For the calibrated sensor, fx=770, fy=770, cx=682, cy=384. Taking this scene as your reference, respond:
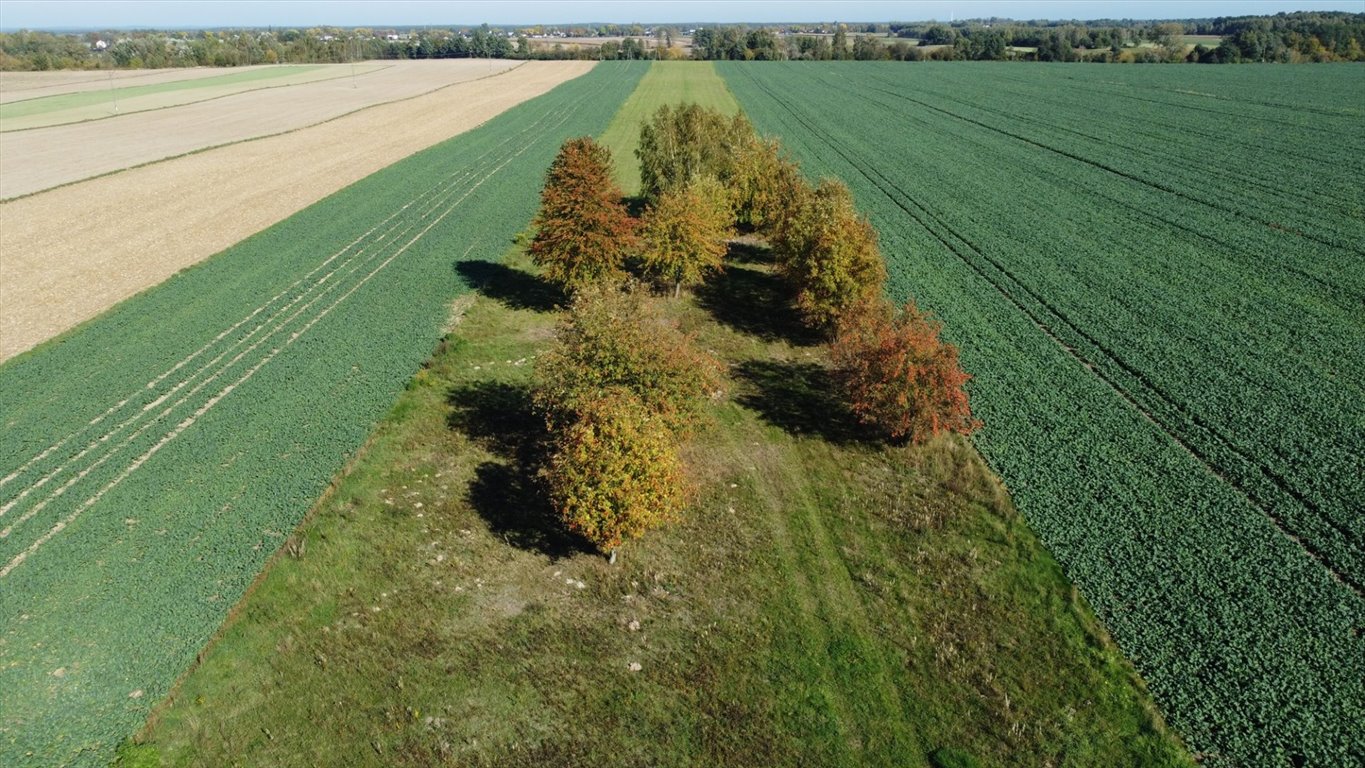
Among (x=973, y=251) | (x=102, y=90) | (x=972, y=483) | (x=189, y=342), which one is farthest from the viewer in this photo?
(x=102, y=90)

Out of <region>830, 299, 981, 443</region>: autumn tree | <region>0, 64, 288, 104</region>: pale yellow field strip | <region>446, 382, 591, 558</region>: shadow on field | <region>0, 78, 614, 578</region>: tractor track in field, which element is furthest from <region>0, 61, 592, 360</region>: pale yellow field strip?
<region>0, 64, 288, 104</region>: pale yellow field strip

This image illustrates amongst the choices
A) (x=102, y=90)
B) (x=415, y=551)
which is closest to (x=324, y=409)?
(x=415, y=551)

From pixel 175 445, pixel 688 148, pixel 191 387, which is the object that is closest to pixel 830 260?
pixel 688 148

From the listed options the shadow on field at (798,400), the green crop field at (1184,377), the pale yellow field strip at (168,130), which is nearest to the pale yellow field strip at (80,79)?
the pale yellow field strip at (168,130)

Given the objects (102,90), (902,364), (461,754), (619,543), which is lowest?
(461,754)

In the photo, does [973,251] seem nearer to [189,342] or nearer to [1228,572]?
[1228,572]

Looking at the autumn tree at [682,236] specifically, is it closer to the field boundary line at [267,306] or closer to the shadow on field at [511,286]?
the shadow on field at [511,286]

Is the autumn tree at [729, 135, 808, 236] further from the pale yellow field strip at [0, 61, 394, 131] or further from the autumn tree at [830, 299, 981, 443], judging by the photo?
the pale yellow field strip at [0, 61, 394, 131]
